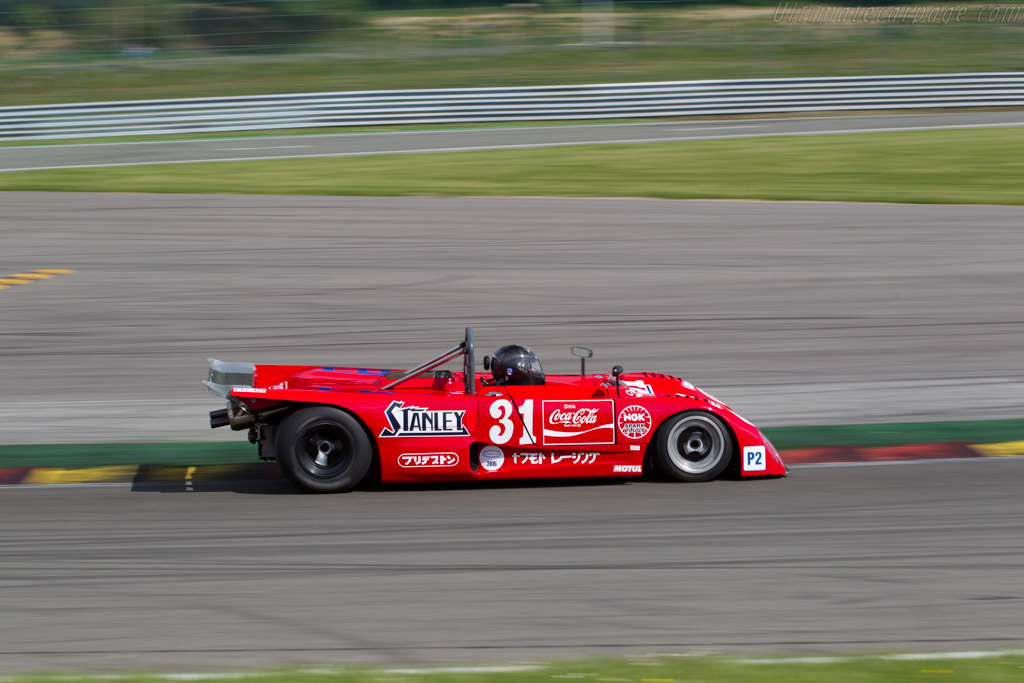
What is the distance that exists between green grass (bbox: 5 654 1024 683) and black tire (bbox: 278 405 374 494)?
2473 millimetres

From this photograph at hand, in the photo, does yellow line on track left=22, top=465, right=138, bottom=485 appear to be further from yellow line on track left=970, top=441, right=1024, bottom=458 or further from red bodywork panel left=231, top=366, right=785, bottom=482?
yellow line on track left=970, top=441, right=1024, bottom=458

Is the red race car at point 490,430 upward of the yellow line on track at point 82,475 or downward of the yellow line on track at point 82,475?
upward

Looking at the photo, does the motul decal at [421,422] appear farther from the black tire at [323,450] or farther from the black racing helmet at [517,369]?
the black racing helmet at [517,369]

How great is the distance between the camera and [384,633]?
5277 mm

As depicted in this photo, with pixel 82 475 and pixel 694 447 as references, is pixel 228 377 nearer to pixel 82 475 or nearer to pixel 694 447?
pixel 82 475

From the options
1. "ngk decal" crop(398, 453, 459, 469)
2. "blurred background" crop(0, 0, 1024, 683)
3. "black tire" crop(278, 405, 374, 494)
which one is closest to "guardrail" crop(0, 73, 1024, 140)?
"blurred background" crop(0, 0, 1024, 683)

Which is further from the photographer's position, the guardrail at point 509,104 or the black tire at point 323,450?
the guardrail at point 509,104

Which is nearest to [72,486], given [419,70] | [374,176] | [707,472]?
[707,472]

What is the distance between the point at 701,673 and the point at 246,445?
500cm

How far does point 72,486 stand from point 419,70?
22266 mm

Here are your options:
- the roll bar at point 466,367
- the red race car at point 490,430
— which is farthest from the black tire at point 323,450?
the roll bar at point 466,367

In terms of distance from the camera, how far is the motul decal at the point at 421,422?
7.22 m

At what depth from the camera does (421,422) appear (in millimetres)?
7223

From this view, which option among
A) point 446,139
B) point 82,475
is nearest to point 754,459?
point 82,475
